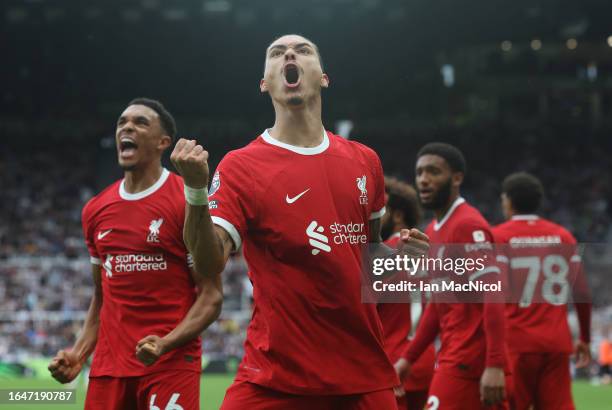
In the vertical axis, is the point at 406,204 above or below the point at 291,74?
below

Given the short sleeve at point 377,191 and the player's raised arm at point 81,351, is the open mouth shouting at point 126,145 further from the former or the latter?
the short sleeve at point 377,191

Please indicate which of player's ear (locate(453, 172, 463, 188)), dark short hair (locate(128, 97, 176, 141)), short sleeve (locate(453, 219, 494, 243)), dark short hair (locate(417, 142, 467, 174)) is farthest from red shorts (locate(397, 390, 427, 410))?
dark short hair (locate(128, 97, 176, 141))

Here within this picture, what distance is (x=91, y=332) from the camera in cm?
543

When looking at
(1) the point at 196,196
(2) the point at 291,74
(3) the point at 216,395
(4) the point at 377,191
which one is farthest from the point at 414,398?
(3) the point at 216,395

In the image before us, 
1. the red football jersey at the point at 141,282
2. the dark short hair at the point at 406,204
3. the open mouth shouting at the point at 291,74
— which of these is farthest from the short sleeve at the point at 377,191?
the dark short hair at the point at 406,204

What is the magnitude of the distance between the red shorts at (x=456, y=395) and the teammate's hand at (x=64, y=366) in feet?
7.35

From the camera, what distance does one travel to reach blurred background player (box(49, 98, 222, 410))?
4863mm

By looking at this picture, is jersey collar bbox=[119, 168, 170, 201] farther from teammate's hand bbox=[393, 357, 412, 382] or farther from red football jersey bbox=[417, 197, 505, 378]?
teammate's hand bbox=[393, 357, 412, 382]

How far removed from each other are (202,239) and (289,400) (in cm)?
79

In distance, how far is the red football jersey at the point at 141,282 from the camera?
196 inches

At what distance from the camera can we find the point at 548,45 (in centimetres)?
3719

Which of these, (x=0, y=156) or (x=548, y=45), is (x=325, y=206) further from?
(x=548, y=45)

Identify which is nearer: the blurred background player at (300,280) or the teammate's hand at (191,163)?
the teammate's hand at (191,163)

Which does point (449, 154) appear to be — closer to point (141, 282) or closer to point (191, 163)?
point (141, 282)
